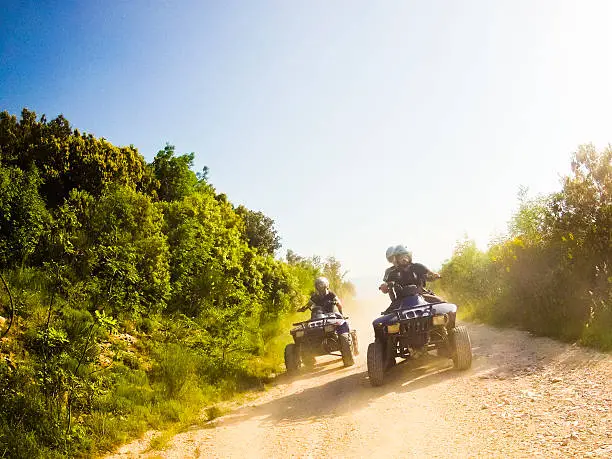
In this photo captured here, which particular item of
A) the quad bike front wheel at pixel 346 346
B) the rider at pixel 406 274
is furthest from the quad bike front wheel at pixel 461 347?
the quad bike front wheel at pixel 346 346

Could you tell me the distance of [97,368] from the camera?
284 inches

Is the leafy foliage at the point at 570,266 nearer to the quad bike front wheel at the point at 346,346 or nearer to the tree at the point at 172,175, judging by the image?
the quad bike front wheel at the point at 346,346

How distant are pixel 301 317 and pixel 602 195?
14.3 meters

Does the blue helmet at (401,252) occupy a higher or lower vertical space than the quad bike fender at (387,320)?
higher

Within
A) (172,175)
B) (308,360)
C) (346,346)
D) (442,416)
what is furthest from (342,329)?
(172,175)

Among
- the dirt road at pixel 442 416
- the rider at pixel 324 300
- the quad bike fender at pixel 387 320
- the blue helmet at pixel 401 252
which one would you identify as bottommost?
the dirt road at pixel 442 416

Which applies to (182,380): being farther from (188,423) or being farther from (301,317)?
(301,317)

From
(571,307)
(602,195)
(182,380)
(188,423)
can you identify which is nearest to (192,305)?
(182,380)

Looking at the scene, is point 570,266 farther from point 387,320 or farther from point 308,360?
point 308,360

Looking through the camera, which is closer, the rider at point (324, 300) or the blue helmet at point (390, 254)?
the blue helmet at point (390, 254)

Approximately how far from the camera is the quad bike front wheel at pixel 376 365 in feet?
23.7


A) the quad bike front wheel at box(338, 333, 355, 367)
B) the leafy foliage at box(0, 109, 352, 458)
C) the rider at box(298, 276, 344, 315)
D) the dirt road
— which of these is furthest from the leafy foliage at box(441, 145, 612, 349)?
the leafy foliage at box(0, 109, 352, 458)

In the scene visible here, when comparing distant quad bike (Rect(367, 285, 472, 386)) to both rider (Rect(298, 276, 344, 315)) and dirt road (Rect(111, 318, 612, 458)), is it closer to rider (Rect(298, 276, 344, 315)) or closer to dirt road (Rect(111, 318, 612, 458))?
dirt road (Rect(111, 318, 612, 458))

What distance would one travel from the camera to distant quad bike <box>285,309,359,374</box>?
→ 1012 centimetres
